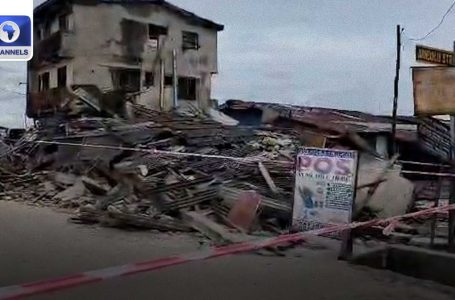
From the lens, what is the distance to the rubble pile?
940 centimetres

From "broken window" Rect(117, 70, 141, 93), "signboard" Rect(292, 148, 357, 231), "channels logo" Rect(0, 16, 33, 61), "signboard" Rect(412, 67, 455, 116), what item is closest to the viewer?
"channels logo" Rect(0, 16, 33, 61)

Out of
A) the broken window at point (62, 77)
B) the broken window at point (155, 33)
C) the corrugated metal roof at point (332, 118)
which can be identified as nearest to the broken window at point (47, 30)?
the broken window at point (62, 77)

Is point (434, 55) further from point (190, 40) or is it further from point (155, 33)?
point (155, 33)

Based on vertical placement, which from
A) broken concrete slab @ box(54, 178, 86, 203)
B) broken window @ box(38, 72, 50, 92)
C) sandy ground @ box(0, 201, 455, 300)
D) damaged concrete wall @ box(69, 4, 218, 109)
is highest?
damaged concrete wall @ box(69, 4, 218, 109)

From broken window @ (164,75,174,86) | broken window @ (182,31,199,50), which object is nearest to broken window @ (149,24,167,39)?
broken window @ (182,31,199,50)

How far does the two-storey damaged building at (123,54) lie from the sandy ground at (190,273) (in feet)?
22.4

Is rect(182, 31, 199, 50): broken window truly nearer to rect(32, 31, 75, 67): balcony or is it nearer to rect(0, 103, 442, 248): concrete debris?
rect(0, 103, 442, 248): concrete debris

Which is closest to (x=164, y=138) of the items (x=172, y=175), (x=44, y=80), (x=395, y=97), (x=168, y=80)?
(x=168, y=80)

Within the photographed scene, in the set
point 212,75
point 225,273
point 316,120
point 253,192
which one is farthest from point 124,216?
point 316,120

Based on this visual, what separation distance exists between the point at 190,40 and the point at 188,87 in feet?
4.35

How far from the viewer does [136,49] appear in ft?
55.5

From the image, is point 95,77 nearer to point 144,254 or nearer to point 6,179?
point 6,179

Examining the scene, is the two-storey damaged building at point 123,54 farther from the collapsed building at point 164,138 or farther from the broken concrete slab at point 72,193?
the broken concrete slab at point 72,193

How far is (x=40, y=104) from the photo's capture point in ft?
63.9
